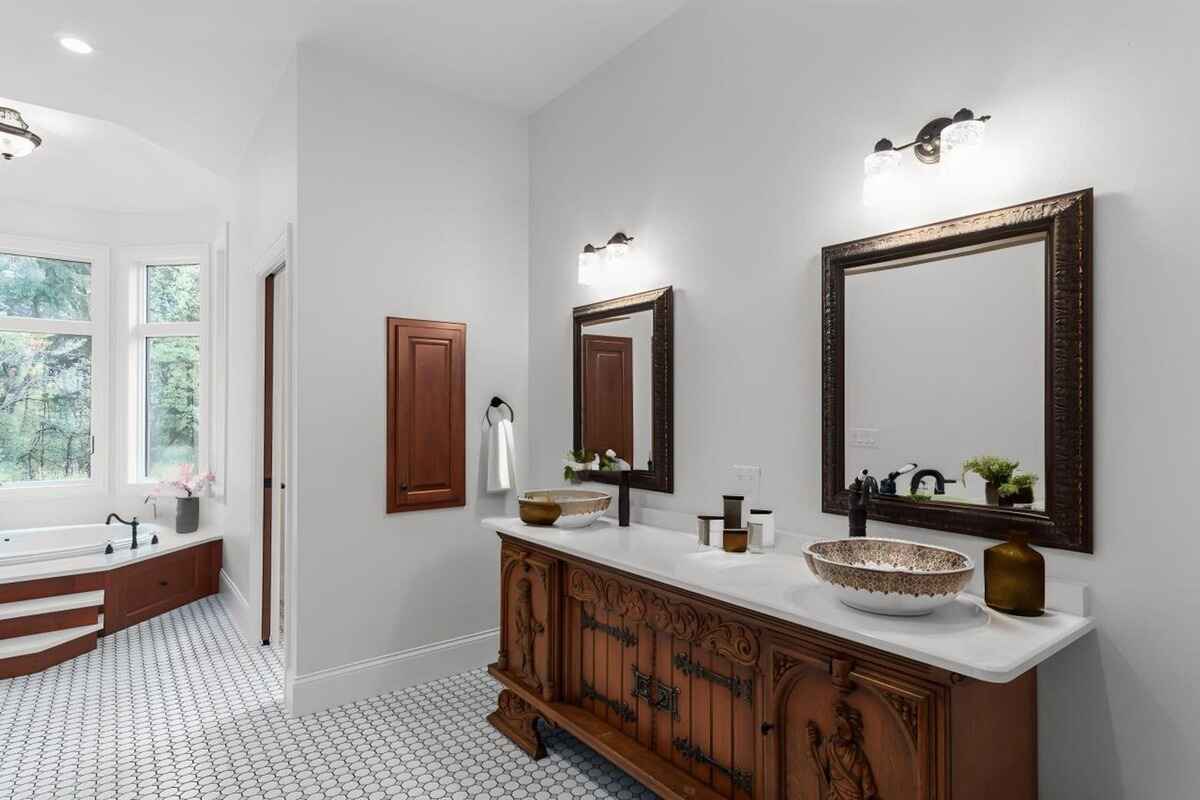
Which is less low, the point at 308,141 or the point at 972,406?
the point at 308,141

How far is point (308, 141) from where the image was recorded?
2.89 meters

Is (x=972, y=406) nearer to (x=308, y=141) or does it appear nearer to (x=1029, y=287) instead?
(x=1029, y=287)

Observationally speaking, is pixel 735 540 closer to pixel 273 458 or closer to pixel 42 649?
pixel 273 458

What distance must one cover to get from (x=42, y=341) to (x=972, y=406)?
619cm

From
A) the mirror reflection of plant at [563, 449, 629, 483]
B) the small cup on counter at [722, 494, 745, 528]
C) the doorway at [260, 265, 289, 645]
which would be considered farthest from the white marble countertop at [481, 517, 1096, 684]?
the doorway at [260, 265, 289, 645]

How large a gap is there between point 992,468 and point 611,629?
1263mm

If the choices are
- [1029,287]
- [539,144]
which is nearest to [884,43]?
[1029,287]

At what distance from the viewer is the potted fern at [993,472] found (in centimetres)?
163

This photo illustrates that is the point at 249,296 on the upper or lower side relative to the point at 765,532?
upper

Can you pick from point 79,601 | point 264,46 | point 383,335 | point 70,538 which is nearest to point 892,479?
point 383,335

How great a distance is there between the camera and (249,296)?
3.81 m

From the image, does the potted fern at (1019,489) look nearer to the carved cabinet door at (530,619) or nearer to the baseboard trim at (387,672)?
the carved cabinet door at (530,619)

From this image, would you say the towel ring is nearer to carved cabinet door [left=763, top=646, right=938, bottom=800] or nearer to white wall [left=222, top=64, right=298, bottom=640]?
white wall [left=222, top=64, right=298, bottom=640]

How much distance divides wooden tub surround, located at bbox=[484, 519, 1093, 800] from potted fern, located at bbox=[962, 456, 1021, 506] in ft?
0.89
